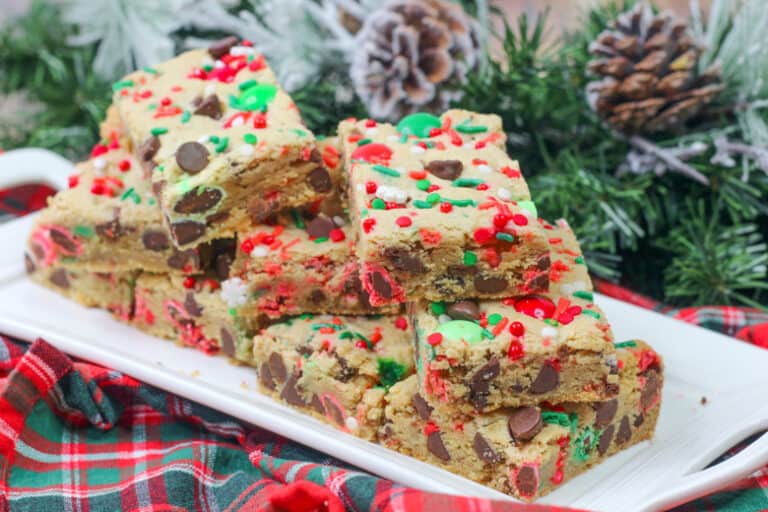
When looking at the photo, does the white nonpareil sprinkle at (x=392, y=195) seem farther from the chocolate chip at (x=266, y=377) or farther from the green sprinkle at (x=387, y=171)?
the chocolate chip at (x=266, y=377)

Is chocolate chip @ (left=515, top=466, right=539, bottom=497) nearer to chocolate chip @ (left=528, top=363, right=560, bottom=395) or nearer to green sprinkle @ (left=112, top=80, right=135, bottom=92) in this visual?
chocolate chip @ (left=528, top=363, right=560, bottom=395)

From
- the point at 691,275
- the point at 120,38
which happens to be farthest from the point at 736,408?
the point at 120,38

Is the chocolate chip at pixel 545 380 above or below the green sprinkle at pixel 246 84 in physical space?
below

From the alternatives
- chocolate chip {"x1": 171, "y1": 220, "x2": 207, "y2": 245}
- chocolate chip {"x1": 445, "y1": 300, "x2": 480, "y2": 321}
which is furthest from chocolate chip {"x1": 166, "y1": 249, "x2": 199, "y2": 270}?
chocolate chip {"x1": 445, "y1": 300, "x2": 480, "y2": 321}

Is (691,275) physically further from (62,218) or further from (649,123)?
(62,218)

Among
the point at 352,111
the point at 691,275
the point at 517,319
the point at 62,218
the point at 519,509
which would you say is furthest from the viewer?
the point at 352,111

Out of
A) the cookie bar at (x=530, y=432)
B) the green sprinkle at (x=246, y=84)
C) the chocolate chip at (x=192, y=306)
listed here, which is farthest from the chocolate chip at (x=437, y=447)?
the green sprinkle at (x=246, y=84)
